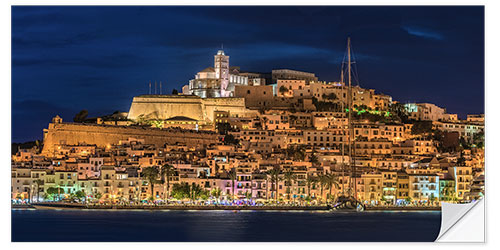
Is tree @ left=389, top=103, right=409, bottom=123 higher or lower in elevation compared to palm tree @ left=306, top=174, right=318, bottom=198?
higher

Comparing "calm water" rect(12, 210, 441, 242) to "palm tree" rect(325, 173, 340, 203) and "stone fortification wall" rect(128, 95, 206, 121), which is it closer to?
"palm tree" rect(325, 173, 340, 203)

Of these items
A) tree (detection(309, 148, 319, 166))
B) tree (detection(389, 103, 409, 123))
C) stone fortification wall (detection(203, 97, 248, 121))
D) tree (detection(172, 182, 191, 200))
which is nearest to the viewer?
tree (detection(172, 182, 191, 200))

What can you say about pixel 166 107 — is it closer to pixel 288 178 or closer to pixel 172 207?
pixel 288 178

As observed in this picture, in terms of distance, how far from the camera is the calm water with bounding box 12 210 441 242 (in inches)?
1100

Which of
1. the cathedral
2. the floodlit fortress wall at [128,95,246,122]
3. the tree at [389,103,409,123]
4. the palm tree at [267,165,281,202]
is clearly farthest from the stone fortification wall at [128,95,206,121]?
the palm tree at [267,165,281,202]

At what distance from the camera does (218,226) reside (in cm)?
3027

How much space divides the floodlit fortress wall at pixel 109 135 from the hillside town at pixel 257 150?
0.17ft

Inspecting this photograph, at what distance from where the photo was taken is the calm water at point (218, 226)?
27.9 metres

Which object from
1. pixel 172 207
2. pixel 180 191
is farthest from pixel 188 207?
pixel 180 191

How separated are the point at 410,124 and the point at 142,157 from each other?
48.9 feet

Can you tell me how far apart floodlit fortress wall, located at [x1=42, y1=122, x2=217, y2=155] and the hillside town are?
52 mm

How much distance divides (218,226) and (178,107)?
19.7m
